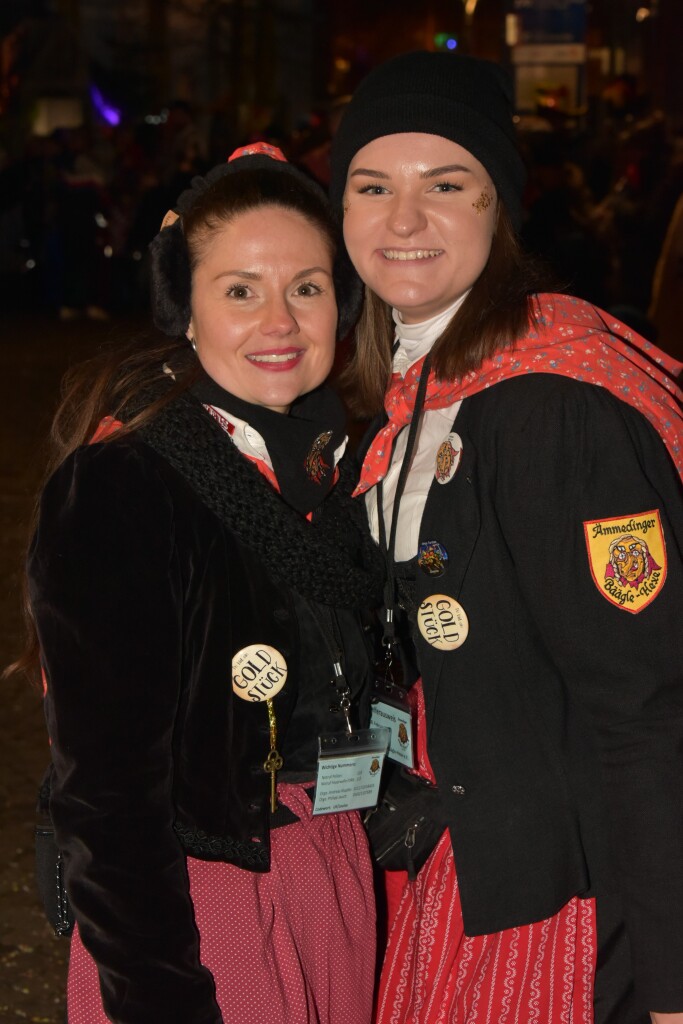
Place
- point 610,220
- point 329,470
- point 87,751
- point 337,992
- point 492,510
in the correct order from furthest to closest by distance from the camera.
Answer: point 610,220 < point 329,470 < point 337,992 < point 492,510 < point 87,751

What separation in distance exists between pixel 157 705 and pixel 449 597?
55 centimetres

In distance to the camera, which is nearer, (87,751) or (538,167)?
(87,751)

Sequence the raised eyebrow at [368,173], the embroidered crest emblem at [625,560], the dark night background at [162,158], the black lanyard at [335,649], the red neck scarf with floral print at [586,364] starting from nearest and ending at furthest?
the embroidered crest emblem at [625,560], the red neck scarf with floral print at [586,364], the black lanyard at [335,649], the raised eyebrow at [368,173], the dark night background at [162,158]

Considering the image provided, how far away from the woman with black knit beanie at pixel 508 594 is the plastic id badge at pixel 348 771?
0.08 meters

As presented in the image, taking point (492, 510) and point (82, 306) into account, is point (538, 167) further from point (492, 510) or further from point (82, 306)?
point (82, 306)

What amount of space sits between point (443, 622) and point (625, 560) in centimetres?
36

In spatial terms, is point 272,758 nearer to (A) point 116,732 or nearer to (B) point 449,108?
(A) point 116,732

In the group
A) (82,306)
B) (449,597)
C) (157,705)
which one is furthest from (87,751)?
(82,306)

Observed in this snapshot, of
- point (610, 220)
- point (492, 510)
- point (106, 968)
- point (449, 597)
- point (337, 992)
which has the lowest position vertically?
point (337, 992)

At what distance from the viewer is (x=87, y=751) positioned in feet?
7.00

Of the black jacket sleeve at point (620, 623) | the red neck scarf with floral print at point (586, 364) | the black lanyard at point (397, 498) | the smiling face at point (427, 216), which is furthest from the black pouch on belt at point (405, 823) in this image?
the smiling face at point (427, 216)

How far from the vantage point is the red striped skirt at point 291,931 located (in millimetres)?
2318

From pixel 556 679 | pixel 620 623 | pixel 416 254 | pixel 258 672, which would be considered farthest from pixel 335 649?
pixel 416 254

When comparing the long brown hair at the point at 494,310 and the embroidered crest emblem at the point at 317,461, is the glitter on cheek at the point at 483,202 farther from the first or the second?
the embroidered crest emblem at the point at 317,461
